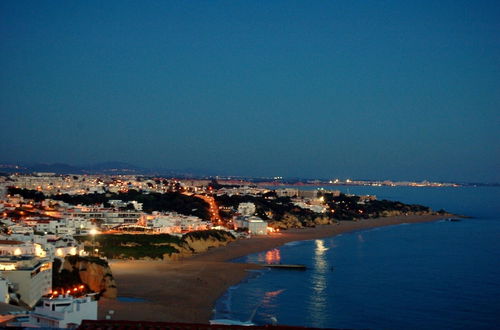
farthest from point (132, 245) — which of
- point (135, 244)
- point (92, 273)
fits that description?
point (92, 273)

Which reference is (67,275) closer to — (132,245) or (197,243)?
(132,245)

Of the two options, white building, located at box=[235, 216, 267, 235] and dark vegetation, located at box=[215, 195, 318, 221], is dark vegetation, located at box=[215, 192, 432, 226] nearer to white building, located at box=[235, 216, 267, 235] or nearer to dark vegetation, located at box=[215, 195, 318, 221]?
dark vegetation, located at box=[215, 195, 318, 221]

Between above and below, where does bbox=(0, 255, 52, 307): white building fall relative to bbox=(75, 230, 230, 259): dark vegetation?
above

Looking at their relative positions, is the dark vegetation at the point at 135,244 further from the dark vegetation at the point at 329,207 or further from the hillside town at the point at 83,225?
the dark vegetation at the point at 329,207

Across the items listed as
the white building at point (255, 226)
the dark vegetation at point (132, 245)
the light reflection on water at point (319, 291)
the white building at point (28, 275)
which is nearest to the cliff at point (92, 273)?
the white building at point (28, 275)

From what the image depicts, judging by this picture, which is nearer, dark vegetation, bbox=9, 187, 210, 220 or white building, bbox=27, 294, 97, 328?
white building, bbox=27, 294, 97, 328

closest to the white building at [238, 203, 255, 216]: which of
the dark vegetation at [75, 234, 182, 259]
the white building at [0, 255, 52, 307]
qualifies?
the dark vegetation at [75, 234, 182, 259]

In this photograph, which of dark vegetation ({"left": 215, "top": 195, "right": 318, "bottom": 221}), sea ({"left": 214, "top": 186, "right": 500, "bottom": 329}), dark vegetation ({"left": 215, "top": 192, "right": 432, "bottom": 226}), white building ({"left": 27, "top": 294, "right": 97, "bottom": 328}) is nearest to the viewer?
white building ({"left": 27, "top": 294, "right": 97, "bottom": 328})
